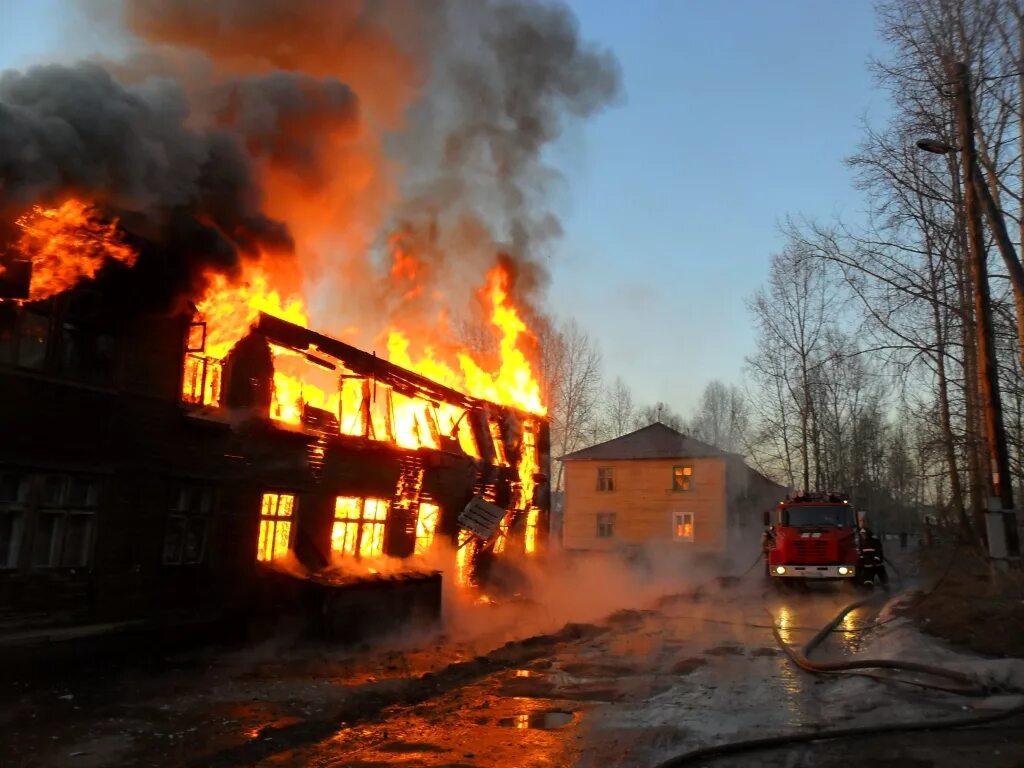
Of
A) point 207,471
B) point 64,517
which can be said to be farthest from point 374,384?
point 64,517

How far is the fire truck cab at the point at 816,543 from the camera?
20297 millimetres

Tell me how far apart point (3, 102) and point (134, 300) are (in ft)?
9.04

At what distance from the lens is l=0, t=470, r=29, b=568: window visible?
9.25 m

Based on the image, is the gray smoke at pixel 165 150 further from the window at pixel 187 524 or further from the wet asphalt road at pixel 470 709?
the wet asphalt road at pixel 470 709

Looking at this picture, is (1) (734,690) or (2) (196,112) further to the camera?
(2) (196,112)

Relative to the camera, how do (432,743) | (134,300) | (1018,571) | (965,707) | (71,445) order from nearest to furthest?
(432,743) < (965,707) < (71,445) < (134,300) < (1018,571)

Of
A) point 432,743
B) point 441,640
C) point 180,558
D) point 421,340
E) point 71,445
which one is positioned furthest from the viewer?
point 421,340

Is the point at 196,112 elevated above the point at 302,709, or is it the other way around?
the point at 196,112

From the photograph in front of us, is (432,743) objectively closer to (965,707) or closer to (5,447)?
(965,707)

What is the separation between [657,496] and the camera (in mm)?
44906

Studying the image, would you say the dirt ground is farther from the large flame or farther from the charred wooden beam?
the charred wooden beam

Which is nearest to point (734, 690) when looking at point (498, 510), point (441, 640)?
point (441, 640)

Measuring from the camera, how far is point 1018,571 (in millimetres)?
13219

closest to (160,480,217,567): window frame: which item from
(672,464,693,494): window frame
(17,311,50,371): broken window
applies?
(17,311,50,371): broken window
